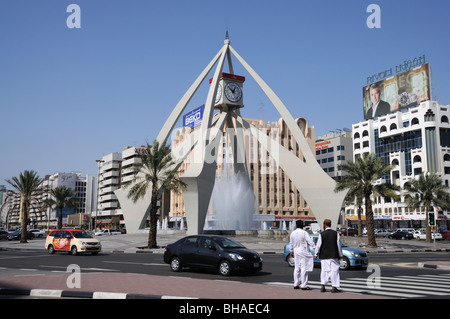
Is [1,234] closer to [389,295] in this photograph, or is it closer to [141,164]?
[141,164]

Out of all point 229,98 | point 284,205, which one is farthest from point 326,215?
point 284,205

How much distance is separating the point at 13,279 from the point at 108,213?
362 feet

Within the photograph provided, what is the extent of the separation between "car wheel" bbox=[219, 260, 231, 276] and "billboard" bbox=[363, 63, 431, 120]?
7883 centimetres

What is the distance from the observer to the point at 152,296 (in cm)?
873

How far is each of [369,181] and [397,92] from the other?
2254 inches

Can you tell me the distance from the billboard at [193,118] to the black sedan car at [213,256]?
3509 inches

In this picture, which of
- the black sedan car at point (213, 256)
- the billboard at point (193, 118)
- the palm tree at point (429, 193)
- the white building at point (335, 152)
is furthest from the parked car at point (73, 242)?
the white building at point (335, 152)

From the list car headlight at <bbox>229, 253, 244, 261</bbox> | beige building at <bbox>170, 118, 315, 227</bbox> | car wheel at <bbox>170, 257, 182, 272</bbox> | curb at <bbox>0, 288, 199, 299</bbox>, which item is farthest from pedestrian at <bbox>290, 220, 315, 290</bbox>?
beige building at <bbox>170, 118, 315, 227</bbox>

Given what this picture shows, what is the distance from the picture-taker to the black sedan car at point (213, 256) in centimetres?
1376

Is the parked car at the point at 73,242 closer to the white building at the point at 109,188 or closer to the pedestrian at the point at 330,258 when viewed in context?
the pedestrian at the point at 330,258

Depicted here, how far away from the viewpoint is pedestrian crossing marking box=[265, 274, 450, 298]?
9953mm

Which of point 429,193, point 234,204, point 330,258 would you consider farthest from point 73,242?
point 429,193

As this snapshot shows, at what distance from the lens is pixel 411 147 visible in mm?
85562
